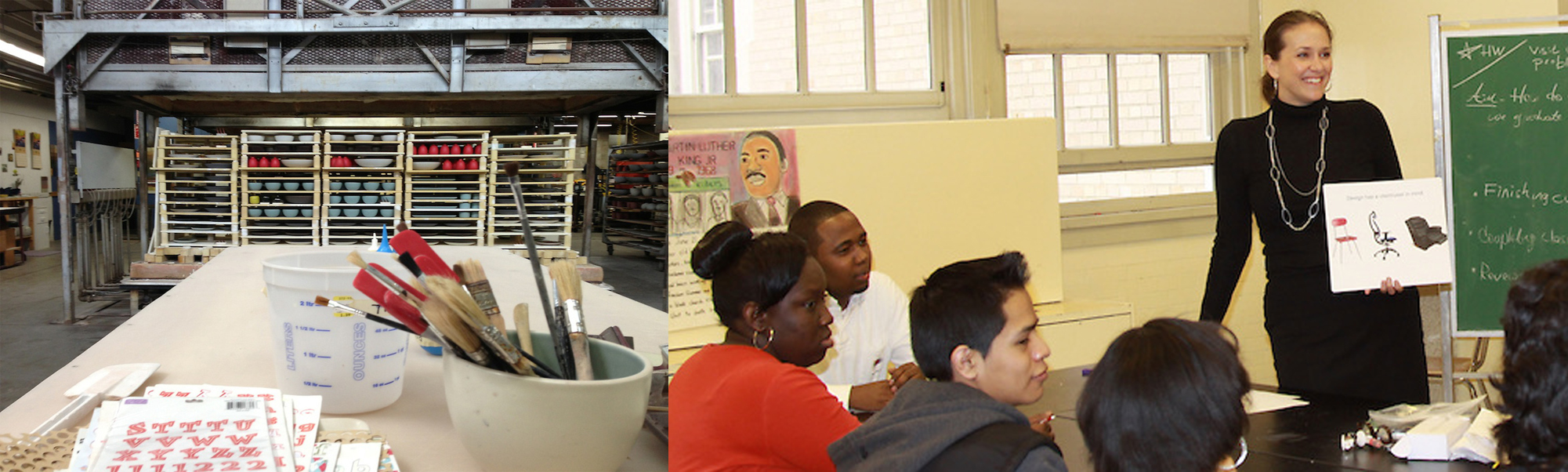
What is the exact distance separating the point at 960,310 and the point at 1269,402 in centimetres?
84

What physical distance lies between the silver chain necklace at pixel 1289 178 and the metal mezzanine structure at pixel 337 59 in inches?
72.2

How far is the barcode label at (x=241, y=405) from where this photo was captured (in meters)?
0.89

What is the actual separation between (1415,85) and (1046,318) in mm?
1703

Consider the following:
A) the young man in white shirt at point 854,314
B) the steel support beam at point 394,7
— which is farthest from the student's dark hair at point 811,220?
the steel support beam at point 394,7

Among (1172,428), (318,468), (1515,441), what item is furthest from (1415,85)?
(318,468)

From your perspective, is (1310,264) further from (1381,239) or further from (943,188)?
(943,188)

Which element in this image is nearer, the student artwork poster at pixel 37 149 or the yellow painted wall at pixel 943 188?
the student artwork poster at pixel 37 149

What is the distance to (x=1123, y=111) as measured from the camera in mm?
3916

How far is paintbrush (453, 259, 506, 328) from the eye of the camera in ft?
2.98

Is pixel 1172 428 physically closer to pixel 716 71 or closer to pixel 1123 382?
pixel 1123 382

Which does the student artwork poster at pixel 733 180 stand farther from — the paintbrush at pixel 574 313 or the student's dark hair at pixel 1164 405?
the paintbrush at pixel 574 313

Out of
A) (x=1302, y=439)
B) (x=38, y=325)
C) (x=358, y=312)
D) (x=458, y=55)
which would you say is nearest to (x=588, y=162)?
(x=458, y=55)

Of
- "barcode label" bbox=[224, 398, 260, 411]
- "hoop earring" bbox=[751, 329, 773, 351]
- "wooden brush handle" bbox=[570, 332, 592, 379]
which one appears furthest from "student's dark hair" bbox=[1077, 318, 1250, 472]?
"barcode label" bbox=[224, 398, 260, 411]

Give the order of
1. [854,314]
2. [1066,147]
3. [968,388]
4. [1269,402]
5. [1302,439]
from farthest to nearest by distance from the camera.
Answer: [1066,147]
[854,314]
[1269,402]
[1302,439]
[968,388]
